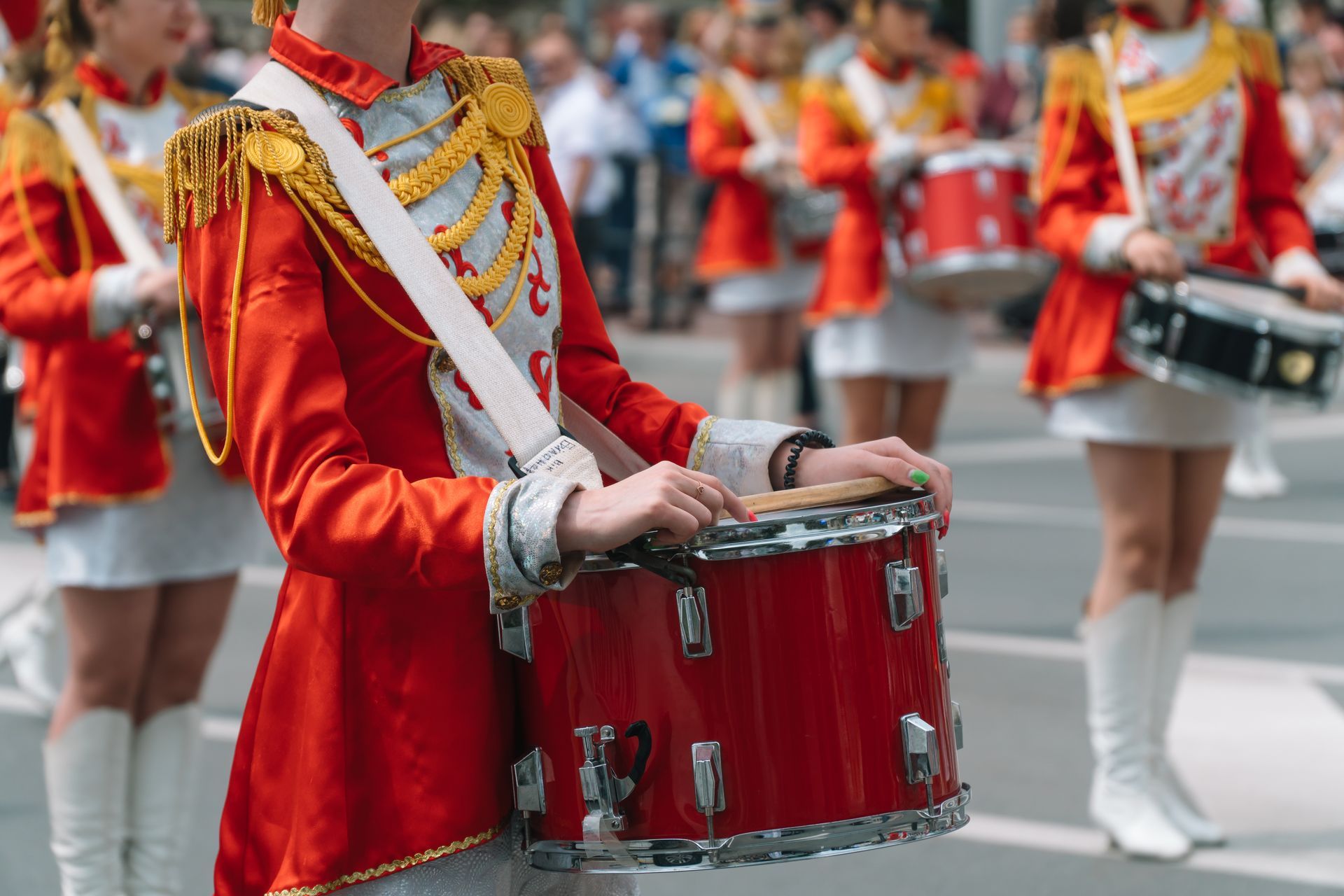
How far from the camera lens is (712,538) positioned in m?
2.06

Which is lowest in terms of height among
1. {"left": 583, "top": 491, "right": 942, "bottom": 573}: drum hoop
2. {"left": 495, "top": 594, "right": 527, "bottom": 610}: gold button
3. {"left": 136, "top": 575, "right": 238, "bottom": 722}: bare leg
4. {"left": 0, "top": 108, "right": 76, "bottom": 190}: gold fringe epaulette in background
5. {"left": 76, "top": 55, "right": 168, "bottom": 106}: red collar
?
{"left": 136, "top": 575, "right": 238, "bottom": 722}: bare leg

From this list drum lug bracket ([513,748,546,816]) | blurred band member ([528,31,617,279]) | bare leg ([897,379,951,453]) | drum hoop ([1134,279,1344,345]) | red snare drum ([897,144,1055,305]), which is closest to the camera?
drum lug bracket ([513,748,546,816])

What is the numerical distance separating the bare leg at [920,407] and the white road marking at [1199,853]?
279cm

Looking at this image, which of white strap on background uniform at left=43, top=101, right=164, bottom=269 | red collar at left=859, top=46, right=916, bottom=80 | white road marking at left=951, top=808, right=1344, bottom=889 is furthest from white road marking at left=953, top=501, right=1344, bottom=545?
white strap on background uniform at left=43, top=101, right=164, bottom=269

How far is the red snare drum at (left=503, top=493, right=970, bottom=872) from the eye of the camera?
6.84 feet

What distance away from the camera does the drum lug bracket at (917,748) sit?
7.09 feet

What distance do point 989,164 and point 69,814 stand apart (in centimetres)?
420

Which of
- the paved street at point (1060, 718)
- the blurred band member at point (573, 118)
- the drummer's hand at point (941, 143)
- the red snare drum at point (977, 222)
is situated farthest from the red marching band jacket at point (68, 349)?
the blurred band member at point (573, 118)

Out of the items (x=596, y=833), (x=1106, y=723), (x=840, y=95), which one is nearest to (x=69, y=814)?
(x=596, y=833)

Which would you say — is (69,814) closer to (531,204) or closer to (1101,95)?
(531,204)

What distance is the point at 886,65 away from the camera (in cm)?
738

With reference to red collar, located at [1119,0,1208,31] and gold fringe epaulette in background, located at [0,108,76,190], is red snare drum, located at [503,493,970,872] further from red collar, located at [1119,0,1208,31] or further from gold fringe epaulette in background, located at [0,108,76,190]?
red collar, located at [1119,0,1208,31]

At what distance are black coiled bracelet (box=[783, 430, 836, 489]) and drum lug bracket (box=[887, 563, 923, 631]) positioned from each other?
0.27m

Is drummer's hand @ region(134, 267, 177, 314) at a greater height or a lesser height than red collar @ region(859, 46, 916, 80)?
lesser
